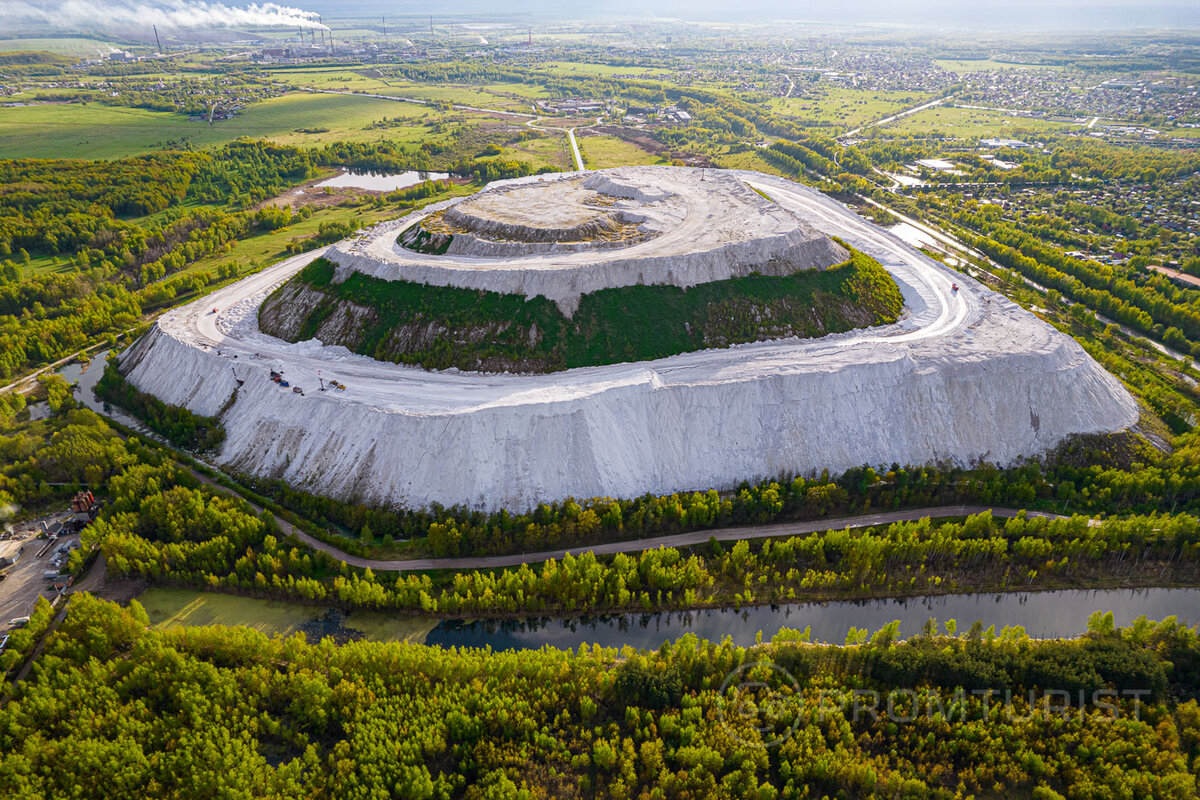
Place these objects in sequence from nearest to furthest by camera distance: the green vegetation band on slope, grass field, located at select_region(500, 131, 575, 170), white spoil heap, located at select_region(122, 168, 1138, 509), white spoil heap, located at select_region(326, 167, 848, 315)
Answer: white spoil heap, located at select_region(122, 168, 1138, 509) < the green vegetation band on slope < white spoil heap, located at select_region(326, 167, 848, 315) < grass field, located at select_region(500, 131, 575, 170)

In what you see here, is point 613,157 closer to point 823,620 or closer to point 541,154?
point 541,154

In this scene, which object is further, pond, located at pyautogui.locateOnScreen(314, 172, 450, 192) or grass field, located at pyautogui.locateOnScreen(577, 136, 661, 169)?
grass field, located at pyautogui.locateOnScreen(577, 136, 661, 169)

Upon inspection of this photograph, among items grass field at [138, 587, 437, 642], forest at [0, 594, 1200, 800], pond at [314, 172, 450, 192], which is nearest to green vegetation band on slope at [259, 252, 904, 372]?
grass field at [138, 587, 437, 642]

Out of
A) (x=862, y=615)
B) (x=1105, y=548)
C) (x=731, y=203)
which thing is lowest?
(x=862, y=615)

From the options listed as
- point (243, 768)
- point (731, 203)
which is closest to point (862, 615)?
point (243, 768)

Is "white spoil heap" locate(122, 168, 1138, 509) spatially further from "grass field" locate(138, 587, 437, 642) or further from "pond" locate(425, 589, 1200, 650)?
"pond" locate(425, 589, 1200, 650)

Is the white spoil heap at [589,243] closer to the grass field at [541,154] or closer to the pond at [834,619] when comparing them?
the pond at [834,619]

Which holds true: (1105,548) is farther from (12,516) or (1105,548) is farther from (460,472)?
(12,516)

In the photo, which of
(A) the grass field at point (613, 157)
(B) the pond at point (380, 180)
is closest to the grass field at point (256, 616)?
(B) the pond at point (380, 180)
